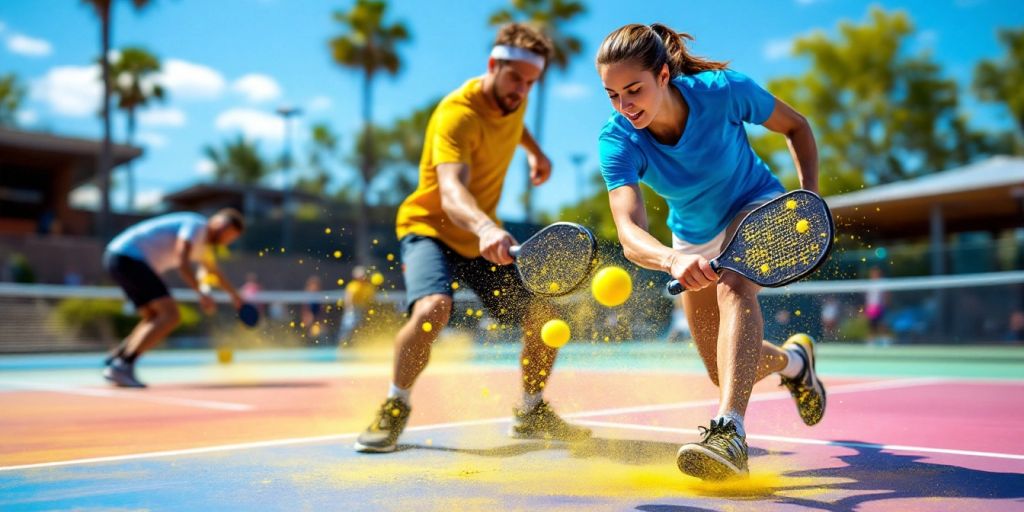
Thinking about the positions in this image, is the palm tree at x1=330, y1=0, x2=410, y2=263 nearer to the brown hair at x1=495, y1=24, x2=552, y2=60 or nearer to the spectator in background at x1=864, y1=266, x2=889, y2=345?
the spectator in background at x1=864, y1=266, x2=889, y2=345

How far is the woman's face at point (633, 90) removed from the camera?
10.5 ft

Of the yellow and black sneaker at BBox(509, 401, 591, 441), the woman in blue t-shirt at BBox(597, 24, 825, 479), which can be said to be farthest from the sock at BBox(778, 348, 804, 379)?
the yellow and black sneaker at BBox(509, 401, 591, 441)

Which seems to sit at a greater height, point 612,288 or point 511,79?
point 511,79

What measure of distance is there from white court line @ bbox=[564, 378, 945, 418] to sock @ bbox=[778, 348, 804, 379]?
4.91ft

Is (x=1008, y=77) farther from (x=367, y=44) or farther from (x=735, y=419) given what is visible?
(x=735, y=419)

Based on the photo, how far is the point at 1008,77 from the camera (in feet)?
141

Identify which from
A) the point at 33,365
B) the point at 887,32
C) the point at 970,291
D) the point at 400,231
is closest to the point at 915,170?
the point at 887,32

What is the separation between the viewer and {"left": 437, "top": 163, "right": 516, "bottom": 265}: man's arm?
3.51 meters

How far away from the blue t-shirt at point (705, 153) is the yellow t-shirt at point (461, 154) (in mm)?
960

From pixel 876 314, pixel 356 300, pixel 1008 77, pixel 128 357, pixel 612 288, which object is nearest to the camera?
pixel 612 288

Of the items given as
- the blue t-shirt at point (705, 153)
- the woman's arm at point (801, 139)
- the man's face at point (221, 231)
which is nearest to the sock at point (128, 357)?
the man's face at point (221, 231)

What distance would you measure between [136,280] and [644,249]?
6308 mm

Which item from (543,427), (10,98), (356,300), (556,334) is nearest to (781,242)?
(556,334)

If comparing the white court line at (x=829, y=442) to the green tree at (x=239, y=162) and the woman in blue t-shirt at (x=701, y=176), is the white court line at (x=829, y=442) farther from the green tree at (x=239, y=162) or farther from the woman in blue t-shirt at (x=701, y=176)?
the green tree at (x=239, y=162)
